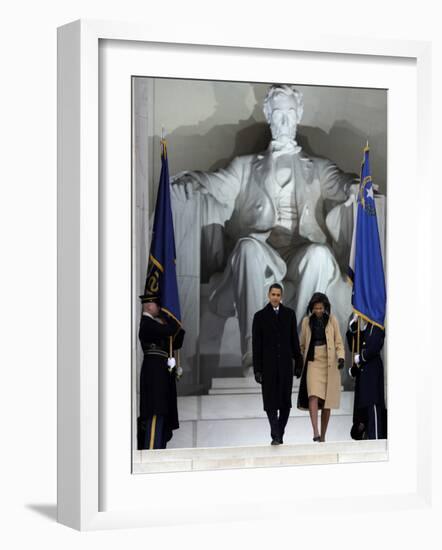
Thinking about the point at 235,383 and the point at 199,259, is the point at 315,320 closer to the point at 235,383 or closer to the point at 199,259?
the point at 235,383

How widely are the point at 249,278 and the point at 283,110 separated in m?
1.19

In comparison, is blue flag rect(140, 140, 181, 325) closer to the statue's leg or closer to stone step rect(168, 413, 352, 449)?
the statue's leg

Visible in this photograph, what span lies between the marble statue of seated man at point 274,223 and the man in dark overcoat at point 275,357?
0.19ft

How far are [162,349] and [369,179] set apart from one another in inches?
74.8

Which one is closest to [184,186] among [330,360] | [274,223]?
[274,223]

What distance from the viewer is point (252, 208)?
8625mm

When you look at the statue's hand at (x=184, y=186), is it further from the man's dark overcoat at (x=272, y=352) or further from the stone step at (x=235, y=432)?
the stone step at (x=235, y=432)

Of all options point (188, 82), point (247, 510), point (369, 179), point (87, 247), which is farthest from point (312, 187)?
point (247, 510)

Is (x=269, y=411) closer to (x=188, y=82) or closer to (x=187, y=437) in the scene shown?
(x=187, y=437)

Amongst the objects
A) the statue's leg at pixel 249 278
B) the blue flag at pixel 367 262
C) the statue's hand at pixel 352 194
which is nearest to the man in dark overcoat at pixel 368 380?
the blue flag at pixel 367 262

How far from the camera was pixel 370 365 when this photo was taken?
879cm

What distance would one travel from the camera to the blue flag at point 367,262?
28.6 feet

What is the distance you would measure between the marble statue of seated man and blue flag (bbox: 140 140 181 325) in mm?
248

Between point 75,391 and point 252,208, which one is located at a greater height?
point 252,208
